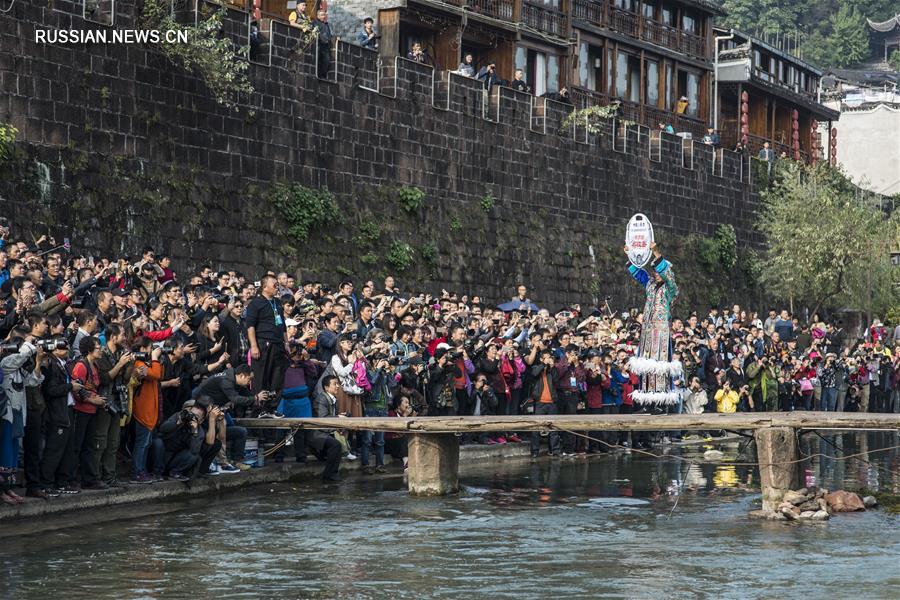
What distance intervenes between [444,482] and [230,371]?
2.70 meters

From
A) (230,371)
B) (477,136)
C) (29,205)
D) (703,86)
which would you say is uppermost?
(703,86)

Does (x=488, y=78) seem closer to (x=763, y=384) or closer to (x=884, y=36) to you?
(x=763, y=384)

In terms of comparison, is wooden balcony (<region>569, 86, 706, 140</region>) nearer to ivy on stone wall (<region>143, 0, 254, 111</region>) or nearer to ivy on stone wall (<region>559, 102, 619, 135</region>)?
ivy on stone wall (<region>559, 102, 619, 135</region>)

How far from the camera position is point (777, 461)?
15484 millimetres

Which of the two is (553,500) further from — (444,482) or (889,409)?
(889,409)

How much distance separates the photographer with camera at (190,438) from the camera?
1628 centimetres

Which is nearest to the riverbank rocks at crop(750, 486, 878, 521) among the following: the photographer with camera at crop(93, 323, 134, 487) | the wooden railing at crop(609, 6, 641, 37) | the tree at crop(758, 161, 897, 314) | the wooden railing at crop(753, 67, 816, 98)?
the photographer with camera at crop(93, 323, 134, 487)

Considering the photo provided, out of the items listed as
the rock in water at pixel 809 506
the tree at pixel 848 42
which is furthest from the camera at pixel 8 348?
the tree at pixel 848 42

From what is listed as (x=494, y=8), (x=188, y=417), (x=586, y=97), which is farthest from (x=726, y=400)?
(x=586, y=97)

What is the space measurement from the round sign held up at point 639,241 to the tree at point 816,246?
87.4 feet

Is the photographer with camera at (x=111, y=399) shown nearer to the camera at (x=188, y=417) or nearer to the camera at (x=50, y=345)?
the camera at (x=188, y=417)

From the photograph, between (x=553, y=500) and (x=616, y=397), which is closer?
(x=553, y=500)

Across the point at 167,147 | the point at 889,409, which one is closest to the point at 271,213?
the point at 167,147

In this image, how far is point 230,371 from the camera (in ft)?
55.9
